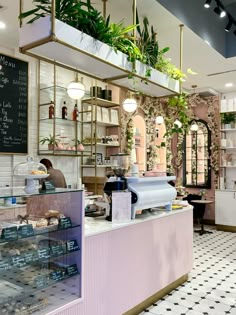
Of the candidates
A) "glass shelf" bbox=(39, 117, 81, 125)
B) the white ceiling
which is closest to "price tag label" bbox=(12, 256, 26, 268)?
the white ceiling

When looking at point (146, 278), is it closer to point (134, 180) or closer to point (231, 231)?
point (134, 180)

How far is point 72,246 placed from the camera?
244 cm

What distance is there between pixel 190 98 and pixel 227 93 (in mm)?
945

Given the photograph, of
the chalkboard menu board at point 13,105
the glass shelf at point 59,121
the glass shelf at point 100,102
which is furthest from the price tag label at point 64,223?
the glass shelf at point 100,102

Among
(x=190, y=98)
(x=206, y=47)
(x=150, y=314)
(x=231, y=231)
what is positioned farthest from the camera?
(x=190, y=98)

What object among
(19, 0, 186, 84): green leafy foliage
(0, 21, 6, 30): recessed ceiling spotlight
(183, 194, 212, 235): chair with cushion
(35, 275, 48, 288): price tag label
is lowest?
(183, 194, 212, 235): chair with cushion

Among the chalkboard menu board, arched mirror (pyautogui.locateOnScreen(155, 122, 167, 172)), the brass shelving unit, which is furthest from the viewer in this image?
arched mirror (pyautogui.locateOnScreen(155, 122, 167, 172))

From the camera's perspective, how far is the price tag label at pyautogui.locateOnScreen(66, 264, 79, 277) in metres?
2.42

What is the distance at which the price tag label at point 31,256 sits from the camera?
221 centimetres

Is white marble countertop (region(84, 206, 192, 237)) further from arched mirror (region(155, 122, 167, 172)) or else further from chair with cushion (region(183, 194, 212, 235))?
arched mirror (region(155, 122, 167, 172))

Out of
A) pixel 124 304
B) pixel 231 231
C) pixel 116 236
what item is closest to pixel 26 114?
pixel 116 236

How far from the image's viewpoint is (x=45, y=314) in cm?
216

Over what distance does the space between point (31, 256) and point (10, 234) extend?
0.27 meters

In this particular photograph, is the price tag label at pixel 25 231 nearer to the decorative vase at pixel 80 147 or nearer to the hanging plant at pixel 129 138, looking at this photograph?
the decorative vase at pixel 80 147
